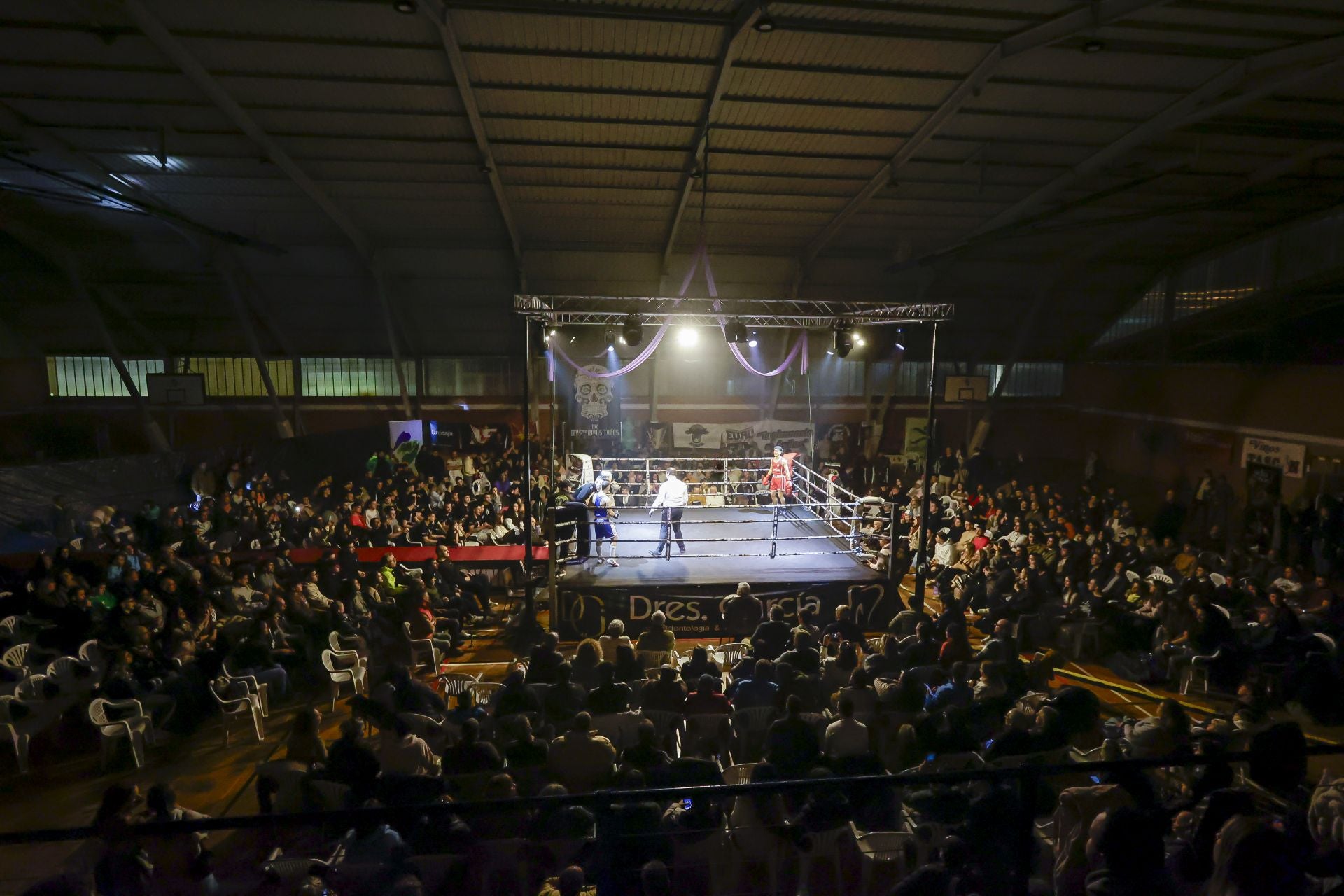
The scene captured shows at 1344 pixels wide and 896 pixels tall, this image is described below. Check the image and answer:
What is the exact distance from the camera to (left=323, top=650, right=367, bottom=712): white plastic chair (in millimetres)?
6844

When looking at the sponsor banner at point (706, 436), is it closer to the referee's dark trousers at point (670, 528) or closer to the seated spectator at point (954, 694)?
the referee's dark trousers at point (670, 528)

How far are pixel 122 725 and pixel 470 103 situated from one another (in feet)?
25.3

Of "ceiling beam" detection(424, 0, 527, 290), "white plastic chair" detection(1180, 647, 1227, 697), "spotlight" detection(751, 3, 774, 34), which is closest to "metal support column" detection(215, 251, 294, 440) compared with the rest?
"ceiling beam" detection(424, 0, 527, 290)

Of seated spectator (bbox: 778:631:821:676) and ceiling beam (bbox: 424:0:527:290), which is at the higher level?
ceiling beam (bbox: 424:0:527:290)

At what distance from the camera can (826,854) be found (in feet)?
12.2

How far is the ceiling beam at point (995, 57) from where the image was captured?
23.6 feet

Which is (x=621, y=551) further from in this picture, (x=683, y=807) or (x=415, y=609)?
(x=683, y=807)

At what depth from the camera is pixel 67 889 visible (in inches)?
98.3

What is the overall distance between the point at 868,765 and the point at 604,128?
896 cm

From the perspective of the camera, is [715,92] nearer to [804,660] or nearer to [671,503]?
[671,503]

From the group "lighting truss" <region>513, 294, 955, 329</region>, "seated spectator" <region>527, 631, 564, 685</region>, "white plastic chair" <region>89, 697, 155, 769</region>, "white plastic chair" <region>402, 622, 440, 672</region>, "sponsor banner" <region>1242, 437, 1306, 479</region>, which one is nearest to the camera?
"white plastic chair" <region>89, 697, 155, 769</region>

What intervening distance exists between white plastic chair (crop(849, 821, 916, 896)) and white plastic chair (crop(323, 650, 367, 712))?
17.0 feet

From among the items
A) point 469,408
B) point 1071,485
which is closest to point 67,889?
point 469,408

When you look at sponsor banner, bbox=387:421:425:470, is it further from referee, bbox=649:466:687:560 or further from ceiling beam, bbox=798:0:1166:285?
ceiling beam, bbox=798:0:1166:285
